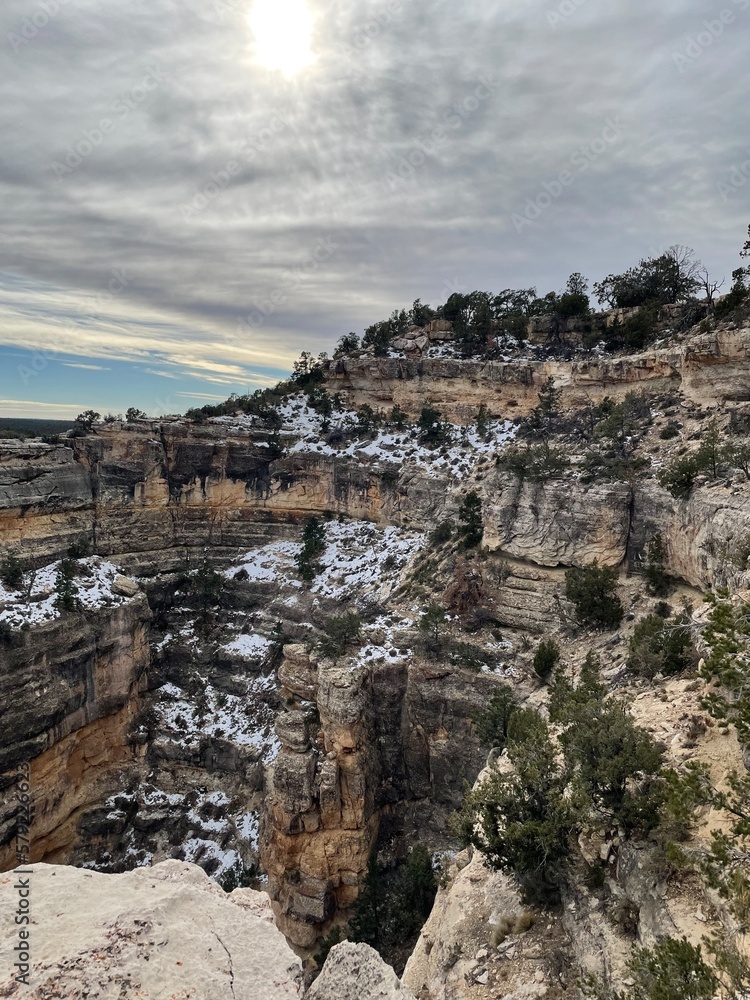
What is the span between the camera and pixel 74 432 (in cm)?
3791

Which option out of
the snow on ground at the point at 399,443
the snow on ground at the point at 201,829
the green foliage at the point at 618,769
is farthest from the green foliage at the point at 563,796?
the snow on ground at the point at 399,443

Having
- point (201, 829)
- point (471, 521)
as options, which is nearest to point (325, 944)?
point (201, 829)

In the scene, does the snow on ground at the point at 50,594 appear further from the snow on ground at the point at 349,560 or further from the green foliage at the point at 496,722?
the green foliage at the point at 496,722

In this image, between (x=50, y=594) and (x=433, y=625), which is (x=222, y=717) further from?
(x=433, y=625)

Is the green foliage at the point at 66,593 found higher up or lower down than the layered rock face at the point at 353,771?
higher up

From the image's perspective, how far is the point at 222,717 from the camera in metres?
30.6

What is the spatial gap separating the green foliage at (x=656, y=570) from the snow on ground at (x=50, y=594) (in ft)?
91.0

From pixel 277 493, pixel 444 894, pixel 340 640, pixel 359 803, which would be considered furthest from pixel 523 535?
pixel 277 493

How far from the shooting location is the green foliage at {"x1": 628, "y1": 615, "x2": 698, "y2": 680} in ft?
48.0

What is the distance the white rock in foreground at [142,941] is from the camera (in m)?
4.22

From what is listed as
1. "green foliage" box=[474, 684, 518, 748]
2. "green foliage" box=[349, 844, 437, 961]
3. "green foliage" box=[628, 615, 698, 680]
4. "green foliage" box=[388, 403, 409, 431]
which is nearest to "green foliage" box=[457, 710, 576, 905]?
"green foliage" box=[628, 615, 698, 680]

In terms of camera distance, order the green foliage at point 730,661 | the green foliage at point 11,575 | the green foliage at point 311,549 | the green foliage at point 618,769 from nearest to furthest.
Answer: the green foliage at point 730,661 < the green foliage at point 618,769 < the green foliage at point 11,575 < the green foliage at point 311,549

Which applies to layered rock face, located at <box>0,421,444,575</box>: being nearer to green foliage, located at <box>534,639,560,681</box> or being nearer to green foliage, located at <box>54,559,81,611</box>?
green foliage, located at <box>54,559,81,611</box>

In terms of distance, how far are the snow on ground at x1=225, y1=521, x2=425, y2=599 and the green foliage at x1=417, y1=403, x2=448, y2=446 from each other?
27.6 ft
